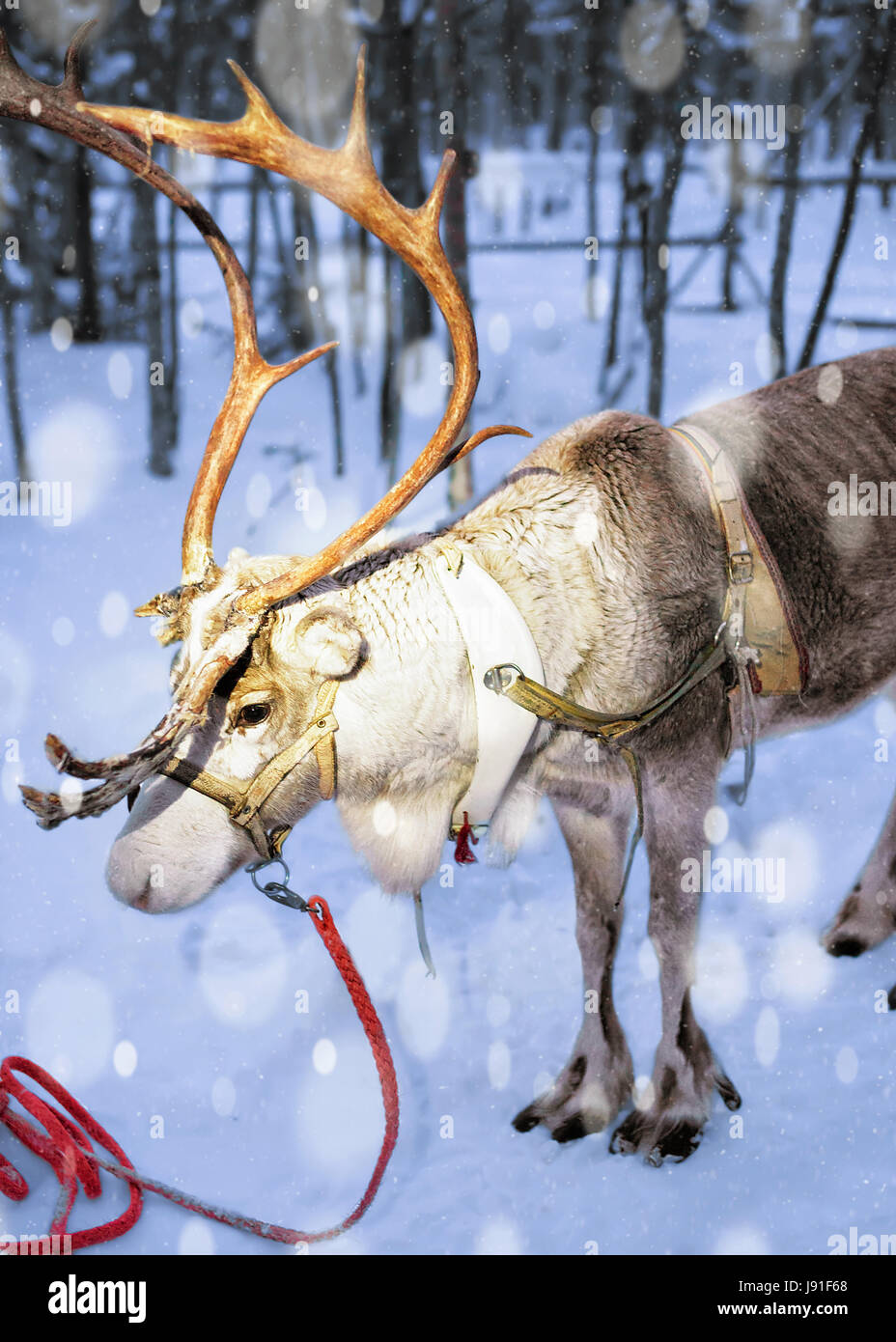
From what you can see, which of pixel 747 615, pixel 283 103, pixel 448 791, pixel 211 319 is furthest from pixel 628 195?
pixel 448 791

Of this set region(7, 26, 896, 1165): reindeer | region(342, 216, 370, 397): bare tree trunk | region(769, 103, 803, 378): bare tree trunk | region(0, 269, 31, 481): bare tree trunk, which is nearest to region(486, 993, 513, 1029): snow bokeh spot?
region(7, 26, 896, 1165): reindeer

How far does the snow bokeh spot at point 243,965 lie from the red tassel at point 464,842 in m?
1.44

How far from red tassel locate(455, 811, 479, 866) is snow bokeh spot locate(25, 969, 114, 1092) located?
5.20ft

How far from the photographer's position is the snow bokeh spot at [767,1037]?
11.7 ft

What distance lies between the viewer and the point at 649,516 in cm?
279

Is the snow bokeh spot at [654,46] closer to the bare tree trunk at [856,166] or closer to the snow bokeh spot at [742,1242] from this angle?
the bare tree trunk at [856,166]

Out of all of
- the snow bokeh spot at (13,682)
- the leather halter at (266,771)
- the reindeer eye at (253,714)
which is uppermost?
the reindeer eye at (253,714)

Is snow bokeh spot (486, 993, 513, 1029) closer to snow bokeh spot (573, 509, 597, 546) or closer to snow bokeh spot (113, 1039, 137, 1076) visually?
snow bokeh spot (113, 1039, 137, 1076)

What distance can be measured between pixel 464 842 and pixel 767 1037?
1548 millimetres

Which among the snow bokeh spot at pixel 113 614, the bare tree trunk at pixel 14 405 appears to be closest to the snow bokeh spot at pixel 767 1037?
the snow bokeh spot at pixel 113 614

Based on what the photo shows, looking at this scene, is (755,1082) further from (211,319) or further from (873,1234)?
(211,319)

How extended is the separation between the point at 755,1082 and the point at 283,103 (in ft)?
22.5

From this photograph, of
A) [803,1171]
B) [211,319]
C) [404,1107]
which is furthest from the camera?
[211,319]

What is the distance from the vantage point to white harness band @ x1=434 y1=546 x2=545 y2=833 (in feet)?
8.17
